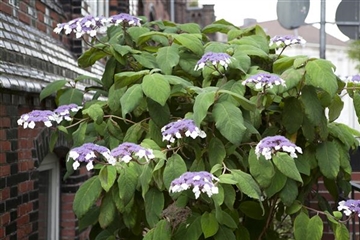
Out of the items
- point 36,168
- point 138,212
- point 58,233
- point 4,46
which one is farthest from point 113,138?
point 58,233

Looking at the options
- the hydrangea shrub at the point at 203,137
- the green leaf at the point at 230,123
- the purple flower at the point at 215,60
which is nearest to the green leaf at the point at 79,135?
the hydrangea shrub at the point at 203,137

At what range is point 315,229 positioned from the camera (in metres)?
3.57

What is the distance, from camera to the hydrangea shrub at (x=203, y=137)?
326cm

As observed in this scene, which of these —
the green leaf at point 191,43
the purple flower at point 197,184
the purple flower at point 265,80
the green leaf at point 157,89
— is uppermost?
the green leaf at point 191,43

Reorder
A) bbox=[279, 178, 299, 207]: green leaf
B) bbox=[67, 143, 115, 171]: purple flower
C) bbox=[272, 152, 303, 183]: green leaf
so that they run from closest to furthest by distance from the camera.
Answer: bbox=[67, 143, 115, 171]: purple flower → bbox=[272, 152, 303, 183]: green leaf → bbox=[279, 178, 299, 207]: green leaf

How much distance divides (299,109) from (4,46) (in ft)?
7.27

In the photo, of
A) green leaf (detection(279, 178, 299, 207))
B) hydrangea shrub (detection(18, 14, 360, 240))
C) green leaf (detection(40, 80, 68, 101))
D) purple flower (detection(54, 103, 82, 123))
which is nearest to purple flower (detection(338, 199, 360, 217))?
hydrangea shrub (detection(18, 14, 360, 240))

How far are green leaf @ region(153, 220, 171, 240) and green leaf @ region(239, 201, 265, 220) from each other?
570 millimetres

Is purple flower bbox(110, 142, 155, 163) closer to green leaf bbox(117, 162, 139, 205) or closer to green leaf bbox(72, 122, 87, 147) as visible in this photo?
green leaf bbox(117, 162, 139, 205)

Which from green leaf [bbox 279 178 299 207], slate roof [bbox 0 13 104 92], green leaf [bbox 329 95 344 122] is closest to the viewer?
green leaf [bbox 279 178 299 207]

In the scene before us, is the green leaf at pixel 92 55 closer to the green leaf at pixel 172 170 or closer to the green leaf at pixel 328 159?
the green leaf at pixel 172 170

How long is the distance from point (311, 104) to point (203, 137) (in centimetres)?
68

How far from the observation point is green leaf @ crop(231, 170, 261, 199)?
315 centimetres

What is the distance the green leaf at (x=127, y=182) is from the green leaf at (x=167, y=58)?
79 cm
